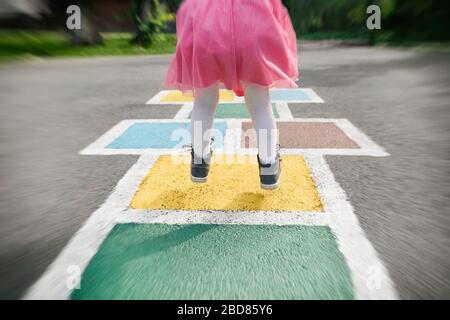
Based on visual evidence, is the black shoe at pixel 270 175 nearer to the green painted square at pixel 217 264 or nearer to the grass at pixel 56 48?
the green painted square at pixel 217 264

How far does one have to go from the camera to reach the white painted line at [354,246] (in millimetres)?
1813

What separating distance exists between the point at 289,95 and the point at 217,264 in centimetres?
478

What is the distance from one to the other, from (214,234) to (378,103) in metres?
4.06

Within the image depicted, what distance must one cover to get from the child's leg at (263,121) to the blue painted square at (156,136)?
114cm

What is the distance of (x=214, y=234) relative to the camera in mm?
2279

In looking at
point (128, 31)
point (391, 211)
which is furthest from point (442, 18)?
point (128, 31)

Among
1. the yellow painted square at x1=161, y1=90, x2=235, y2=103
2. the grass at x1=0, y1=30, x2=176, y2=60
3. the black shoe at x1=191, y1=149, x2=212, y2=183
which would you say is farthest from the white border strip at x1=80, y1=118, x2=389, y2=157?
the grass at x1=0, y1=30, x2=176, y2=60

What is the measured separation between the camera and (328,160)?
342 centimetres

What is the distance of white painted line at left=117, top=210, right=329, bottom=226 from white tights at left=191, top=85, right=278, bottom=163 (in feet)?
1.28

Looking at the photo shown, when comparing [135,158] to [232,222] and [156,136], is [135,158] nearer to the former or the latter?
[156,136]

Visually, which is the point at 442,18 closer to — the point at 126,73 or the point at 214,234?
the point at 126,73

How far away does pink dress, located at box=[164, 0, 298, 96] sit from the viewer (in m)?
2.34

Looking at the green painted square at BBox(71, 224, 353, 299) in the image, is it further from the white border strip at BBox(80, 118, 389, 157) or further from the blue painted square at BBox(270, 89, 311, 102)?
the blue painted square at BBox(270, 89, 311, 102)
